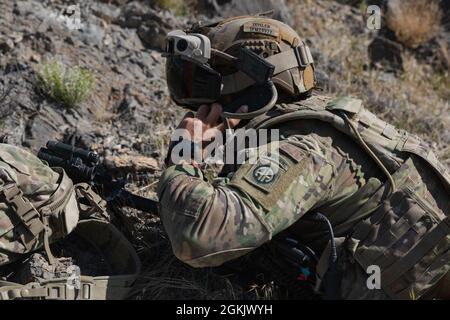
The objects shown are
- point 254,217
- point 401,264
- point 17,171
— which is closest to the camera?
point 254,217

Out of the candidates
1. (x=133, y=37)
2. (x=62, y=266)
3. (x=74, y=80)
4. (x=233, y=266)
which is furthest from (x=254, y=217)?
(x=133, y=37)

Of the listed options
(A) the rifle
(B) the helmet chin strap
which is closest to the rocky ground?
(A) the rifle

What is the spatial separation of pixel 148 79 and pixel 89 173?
2.42 metres

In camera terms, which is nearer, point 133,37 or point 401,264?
point 401,264

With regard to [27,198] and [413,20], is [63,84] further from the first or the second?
[413,20]

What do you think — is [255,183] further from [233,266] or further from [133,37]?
[133,37]

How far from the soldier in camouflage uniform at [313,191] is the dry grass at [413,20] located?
14.9 ft

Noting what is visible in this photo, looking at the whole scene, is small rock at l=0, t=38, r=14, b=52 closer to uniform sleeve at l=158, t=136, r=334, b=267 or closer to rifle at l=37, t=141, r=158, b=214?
rifle at l=37, t=141, r=158, b=214

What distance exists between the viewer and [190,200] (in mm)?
3121

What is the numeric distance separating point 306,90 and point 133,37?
3355mm

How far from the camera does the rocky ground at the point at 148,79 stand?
4.07 metres

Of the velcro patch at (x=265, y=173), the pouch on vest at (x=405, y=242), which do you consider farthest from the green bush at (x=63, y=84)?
the pouch on vest at (x=405, y=242)

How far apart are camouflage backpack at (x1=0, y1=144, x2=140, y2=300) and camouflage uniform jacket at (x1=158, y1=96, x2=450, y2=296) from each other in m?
0.59

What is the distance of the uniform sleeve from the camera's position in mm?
3074
